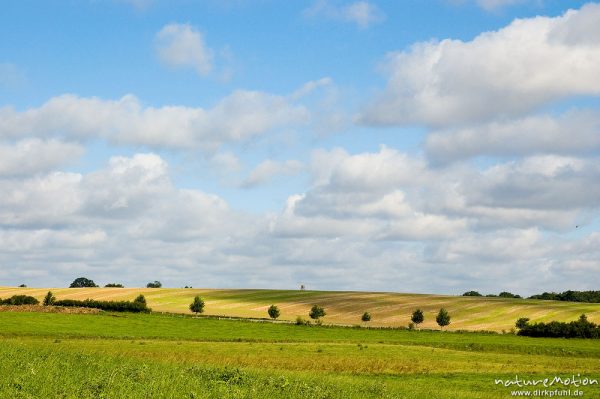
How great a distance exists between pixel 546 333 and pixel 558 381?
54465 mm

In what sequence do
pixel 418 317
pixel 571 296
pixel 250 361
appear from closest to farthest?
1. pixel 250 361
2. pixel 418 317
3. pixel 571 296

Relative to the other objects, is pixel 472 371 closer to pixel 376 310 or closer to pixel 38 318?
pixel 38 318

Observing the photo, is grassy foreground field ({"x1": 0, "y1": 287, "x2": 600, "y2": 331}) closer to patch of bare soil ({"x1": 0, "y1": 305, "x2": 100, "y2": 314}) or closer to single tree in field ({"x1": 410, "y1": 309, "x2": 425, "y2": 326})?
single tree in field ({"x1": 410, "y1": 309, "x2": 425, "y2": 326})

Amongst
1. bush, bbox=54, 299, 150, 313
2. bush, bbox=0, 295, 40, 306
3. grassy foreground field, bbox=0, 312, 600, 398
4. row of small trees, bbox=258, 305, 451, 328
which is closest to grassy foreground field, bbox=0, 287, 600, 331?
row of small trees, bbox=258, 305, 451, 328

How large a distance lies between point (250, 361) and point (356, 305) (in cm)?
8875

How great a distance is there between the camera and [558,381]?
39781 mm

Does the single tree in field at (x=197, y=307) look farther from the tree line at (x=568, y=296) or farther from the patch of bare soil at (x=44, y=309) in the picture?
the tree line at (x=568, y=296)

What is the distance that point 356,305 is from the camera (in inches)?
5295

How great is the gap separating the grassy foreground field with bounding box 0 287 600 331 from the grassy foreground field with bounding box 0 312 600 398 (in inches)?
1032

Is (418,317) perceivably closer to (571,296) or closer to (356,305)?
(356,305)

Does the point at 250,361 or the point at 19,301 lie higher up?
the point at 19,301

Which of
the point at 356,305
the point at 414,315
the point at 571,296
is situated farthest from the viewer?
the point at 571,296

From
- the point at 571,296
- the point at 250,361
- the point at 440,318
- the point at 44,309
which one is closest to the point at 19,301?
the point at 44,309

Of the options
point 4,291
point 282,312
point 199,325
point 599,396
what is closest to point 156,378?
point 599,396
